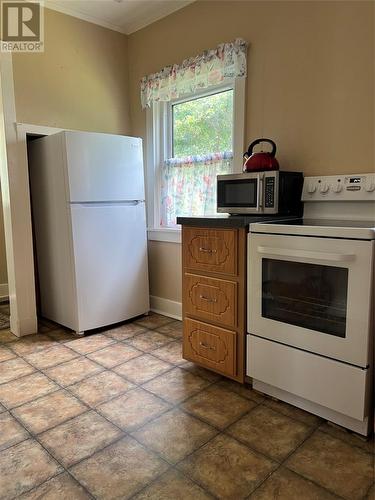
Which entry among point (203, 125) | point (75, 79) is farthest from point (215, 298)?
point (75, 79)

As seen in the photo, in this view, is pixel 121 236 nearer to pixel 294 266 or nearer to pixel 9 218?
pixel 9 218

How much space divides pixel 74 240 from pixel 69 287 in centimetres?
38

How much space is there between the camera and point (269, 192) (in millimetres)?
2055

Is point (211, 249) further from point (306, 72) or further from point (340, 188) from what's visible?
point (306, 72)

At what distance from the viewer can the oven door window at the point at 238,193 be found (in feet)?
7.00

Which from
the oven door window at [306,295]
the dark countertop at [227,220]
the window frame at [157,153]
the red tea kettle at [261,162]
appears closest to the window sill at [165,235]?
the window frame at [157,153]

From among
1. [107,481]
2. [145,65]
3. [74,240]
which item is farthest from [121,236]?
[107,481]

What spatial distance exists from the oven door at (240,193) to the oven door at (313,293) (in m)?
0.34

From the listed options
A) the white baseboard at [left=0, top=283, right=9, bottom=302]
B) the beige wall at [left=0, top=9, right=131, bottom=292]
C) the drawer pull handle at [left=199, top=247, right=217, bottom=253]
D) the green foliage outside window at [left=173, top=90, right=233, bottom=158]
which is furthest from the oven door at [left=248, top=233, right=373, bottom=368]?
the white baseboard at [left=0, top=283, right=9, bottom=302]

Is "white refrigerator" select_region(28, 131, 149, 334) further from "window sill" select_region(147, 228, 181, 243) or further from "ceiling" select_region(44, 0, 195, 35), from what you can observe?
"ceiling" select_region(44, 0, 195, 35)

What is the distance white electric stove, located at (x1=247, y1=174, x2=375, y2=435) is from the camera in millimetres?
1537

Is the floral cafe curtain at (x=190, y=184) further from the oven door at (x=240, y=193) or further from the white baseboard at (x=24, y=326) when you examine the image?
the white baseboard at (x=24, y=326)

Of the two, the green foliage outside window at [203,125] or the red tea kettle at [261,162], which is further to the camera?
the green foliage outside window at [203,125]

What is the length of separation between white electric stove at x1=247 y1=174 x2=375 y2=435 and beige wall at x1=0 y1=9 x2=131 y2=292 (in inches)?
81.2
